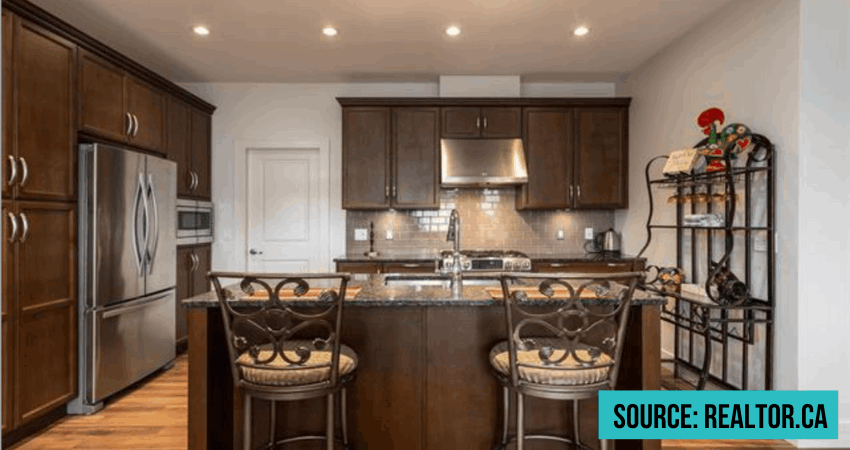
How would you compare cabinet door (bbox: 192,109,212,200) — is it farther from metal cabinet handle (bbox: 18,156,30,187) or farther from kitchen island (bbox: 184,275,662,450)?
kitchen island (bbox: 184,275,662,450)

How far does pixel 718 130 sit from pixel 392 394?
2.78 meters

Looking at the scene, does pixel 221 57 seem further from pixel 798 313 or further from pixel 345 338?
pixel 798 313

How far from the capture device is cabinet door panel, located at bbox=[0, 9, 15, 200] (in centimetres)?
246

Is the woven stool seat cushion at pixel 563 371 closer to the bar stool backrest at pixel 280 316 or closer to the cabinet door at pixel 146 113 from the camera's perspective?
the bar stool backrest at pixel 280 316

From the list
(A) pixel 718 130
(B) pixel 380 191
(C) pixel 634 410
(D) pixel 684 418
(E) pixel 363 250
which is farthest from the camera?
(E) pixel 363 250

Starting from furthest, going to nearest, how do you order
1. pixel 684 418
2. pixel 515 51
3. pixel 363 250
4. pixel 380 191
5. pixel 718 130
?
pixel 363 250
pixel 380 191
pixel 515 51
pixel 718 130
pixel 684 418

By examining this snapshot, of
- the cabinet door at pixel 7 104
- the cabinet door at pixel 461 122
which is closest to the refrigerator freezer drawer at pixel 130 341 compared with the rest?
the cabinet door at pixel 7 104

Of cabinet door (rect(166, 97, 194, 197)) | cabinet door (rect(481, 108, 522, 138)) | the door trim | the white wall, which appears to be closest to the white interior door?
the door trim

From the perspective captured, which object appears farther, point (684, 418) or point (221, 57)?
point (221, 57)

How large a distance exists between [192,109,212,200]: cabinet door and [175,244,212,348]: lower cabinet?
55 cm

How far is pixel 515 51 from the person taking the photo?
4062 mm

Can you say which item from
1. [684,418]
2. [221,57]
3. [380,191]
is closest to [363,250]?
[380,191]

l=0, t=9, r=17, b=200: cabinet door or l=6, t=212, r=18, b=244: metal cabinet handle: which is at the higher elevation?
l=0, t=9, r=17, b=200: cabinet door

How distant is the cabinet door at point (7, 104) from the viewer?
2465 mm
